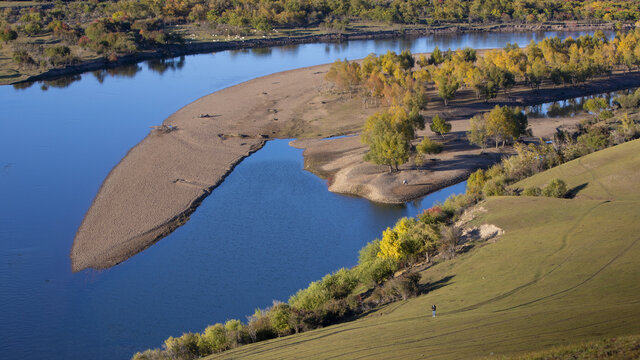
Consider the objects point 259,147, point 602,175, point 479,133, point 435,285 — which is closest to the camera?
point 435,285

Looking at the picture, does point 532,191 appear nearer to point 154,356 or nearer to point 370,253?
point 370,253

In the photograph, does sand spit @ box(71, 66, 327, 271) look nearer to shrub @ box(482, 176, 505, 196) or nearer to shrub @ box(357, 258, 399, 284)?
shrub @ box(357, 258, 399, 284)

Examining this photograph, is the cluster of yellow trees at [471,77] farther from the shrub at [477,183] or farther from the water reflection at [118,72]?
the water reflection at [118,72]

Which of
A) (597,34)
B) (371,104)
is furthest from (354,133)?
(597,34)

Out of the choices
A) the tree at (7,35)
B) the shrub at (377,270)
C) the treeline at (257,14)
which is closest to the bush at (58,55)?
the treeline at (257,14)

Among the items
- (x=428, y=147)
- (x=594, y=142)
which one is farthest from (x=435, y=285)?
(x=594, y=142)

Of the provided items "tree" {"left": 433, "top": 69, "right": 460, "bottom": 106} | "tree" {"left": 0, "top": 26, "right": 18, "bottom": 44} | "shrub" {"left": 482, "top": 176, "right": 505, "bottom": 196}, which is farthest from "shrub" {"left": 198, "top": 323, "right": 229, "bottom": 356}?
"tree" {"left": 0, "top": 26, "right": 18, "bottom": 44}
